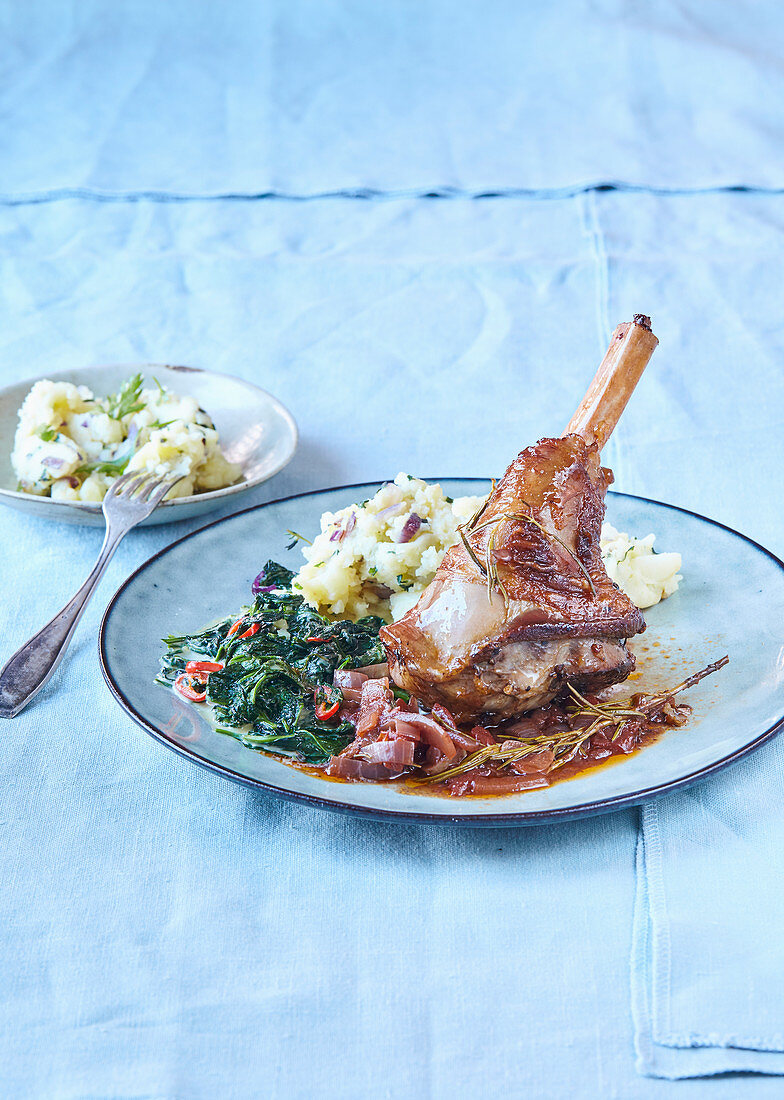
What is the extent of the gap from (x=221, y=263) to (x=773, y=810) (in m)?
6.04

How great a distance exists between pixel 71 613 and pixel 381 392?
289 cm

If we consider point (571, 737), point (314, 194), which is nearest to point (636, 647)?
point (571, 737)

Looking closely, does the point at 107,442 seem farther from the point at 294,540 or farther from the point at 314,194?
the point at 314,194

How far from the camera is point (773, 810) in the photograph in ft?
11.4

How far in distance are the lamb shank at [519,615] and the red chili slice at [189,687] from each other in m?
0.66

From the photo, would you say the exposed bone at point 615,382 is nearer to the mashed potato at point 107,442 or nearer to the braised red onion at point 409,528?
the braised red onion at point 409,528

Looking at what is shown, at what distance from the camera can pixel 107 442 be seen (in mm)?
5477

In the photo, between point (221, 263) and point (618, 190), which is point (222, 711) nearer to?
point (221, 263)

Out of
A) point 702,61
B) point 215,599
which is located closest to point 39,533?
point 215,599

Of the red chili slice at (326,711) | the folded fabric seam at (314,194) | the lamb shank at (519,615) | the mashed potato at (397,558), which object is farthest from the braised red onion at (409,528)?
the folded fabric seam at (314,194)

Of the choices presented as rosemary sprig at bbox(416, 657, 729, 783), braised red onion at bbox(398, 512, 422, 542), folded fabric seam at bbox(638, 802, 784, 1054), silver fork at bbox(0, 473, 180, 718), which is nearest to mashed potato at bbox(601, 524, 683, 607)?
rosemary sprig at bbox(416, 657, 729, 783)

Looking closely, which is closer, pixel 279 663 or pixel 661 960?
pixel 661 960

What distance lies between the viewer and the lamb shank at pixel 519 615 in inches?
139

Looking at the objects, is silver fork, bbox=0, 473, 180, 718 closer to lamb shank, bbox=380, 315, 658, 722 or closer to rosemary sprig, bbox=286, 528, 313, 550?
rosemary sprig, bbox=286, 528, 313, 550
